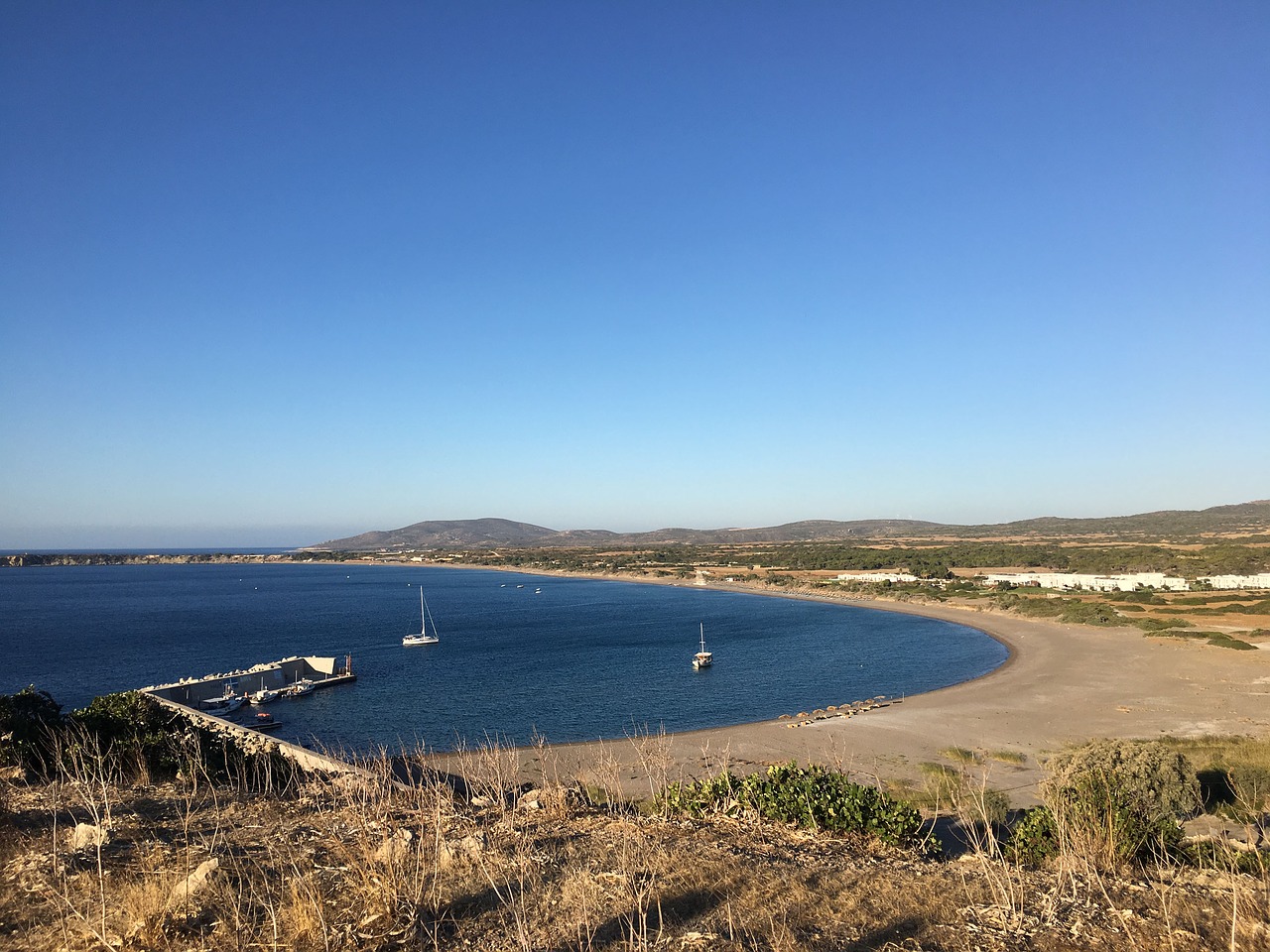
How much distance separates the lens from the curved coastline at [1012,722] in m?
23.7

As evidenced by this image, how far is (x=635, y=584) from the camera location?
13412 centimetres

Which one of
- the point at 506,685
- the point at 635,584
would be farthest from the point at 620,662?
the point at 635,584

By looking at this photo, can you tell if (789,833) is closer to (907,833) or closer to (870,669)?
(907,833)

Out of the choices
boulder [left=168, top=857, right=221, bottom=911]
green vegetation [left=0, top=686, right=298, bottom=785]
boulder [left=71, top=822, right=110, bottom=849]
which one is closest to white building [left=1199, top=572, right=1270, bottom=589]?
green vegetation [left=0, top=686, right=298, bottom=785]

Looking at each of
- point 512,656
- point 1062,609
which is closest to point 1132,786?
point 512,656

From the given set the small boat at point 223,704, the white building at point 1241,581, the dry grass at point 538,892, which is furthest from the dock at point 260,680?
the white building at point 1241,581

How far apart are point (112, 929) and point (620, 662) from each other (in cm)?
4628

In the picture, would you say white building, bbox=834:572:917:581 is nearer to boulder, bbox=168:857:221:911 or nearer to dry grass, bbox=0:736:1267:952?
dry grass, bbox=0:736:1267:952

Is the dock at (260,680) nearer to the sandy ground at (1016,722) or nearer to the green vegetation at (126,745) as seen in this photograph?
the green vegetation at (126,745)

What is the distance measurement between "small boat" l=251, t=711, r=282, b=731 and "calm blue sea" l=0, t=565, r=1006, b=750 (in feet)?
2.71

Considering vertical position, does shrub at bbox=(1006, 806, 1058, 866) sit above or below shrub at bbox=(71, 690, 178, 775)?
below

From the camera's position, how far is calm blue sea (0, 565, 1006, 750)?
35531mm

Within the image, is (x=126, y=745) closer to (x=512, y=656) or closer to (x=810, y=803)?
Answer: (x=810, y=803)

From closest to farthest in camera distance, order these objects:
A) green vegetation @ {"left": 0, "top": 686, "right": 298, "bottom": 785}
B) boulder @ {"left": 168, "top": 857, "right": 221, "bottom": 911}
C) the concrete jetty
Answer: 1. boulder @ {"left": 168, "top": 857, "right": 221, "bottom": 911}
2. green vegetation @ {"left": 0, "top": 686, "right": 298, "bottom": 785}
3. the concrete jetty
